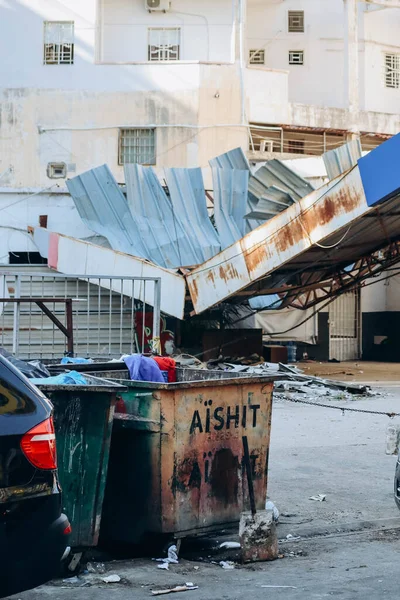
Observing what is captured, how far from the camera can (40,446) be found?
15.3 ft

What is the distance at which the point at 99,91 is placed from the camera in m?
30.0

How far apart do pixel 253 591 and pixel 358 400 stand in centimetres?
1184

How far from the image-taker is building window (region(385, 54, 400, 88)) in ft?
123

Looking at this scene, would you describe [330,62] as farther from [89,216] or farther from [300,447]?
[300,447]

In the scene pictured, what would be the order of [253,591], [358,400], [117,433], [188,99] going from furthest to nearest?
[188,99] < [358,400] < [117,433] < [253,591]

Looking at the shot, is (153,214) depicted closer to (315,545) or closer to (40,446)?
(315,545)

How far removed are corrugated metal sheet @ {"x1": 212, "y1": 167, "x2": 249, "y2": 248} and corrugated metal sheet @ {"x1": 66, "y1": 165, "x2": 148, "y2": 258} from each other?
2532 millimetres

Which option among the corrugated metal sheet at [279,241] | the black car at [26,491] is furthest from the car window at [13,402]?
the corrugated metal sheet at [279,241]

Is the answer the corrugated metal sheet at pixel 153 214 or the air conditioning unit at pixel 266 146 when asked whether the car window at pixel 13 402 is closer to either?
the corrugated metal sheet at pixel 153 214

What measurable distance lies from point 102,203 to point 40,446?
20.6 metres

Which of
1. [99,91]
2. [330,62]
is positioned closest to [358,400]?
[99,91]

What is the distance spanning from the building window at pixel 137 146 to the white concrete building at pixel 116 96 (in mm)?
33

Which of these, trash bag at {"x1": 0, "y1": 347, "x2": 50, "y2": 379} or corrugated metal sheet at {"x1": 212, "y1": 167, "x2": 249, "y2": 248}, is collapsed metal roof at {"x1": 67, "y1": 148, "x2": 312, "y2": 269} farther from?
trash bag at {"x1": 0, "y1": 347, "x2": 50, "y2": 379}

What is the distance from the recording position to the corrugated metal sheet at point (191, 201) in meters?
23.4
